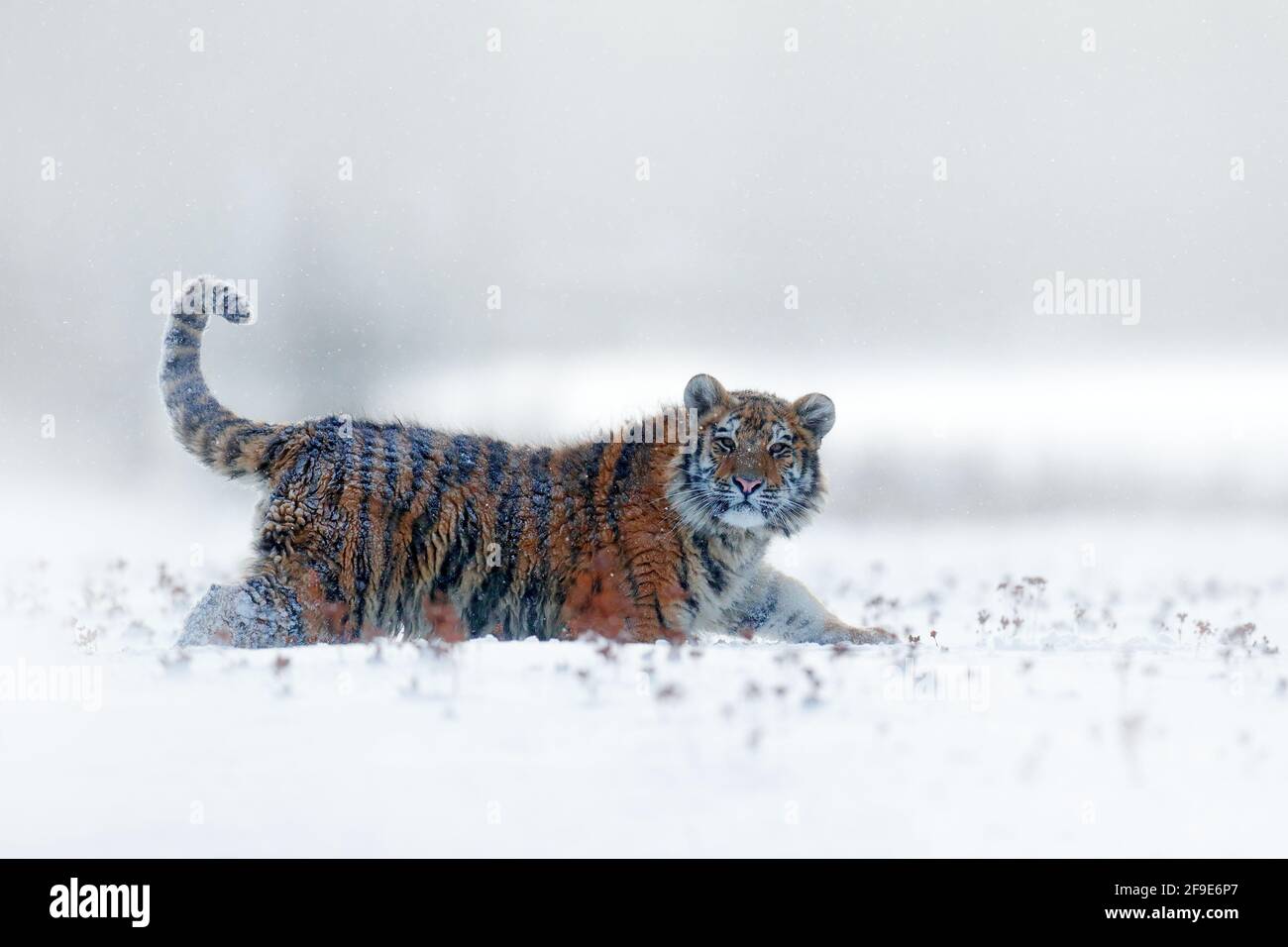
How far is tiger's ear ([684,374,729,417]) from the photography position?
9258 mm

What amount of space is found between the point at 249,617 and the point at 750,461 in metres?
3.34

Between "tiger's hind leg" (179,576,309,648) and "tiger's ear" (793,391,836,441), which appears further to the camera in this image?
"tiger's ear" (793,391,836,441)

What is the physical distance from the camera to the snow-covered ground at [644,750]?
15.8 feet

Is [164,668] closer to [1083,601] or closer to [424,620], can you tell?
[424,620]

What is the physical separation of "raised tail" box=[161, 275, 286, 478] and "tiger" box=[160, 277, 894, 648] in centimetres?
1

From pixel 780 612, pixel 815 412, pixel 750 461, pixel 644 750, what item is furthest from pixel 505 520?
pixel 644 750

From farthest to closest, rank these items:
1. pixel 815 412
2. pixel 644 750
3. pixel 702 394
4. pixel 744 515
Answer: pixel 815 412
pixel 702 394
pixel 744 515
pixel 644 750

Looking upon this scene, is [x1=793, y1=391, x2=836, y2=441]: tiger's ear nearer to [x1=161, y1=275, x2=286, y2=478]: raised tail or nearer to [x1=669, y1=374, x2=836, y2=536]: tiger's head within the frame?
[x1=669, y1=374, x2=836, y2=536]: tiger's head

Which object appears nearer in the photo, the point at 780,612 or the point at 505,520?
the point at 505,520

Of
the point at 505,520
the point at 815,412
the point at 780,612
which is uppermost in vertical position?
the point at 815,412

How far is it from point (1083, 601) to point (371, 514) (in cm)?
644

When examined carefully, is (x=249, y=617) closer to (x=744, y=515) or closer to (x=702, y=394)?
(x=744, y=515)

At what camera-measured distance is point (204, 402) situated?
8922 mm

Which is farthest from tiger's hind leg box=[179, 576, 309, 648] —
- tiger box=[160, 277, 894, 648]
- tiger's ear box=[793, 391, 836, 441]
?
tiger's ear box=[793, 391, 836, 441]
